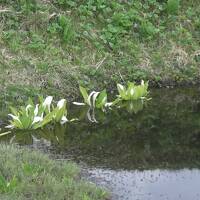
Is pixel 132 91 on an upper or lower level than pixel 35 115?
upper

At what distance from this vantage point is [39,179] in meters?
6.81

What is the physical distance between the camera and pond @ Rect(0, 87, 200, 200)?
7.30 meters

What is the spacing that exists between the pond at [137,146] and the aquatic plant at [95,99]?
0.17 meters

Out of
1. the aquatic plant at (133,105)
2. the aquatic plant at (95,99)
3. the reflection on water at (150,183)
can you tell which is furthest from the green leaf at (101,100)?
the reflection on water at (150,183)

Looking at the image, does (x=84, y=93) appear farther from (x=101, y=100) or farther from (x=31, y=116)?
(x=31, y=116)

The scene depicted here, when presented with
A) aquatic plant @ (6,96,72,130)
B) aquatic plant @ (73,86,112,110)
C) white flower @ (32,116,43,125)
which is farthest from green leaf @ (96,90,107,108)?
white flower @ (32,116,43,125)

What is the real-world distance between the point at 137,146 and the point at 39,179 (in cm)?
227

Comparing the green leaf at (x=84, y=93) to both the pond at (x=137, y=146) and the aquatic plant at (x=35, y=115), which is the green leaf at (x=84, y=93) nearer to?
the pond at (x=137, y=146)

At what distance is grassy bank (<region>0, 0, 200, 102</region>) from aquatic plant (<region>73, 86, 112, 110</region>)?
61 cm

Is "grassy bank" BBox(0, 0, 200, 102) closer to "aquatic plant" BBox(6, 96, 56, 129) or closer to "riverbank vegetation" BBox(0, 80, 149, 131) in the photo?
"riverbank vegetation" BBox(0, 80, 149, 131)

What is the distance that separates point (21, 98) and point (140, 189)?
11.7 feet

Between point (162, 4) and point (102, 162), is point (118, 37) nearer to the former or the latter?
point (162, 4)

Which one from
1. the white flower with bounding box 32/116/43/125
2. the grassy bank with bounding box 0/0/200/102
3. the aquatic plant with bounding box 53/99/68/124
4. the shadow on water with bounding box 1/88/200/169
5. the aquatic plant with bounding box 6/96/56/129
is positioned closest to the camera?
the shadow on water with bounding box 1/88/200/169

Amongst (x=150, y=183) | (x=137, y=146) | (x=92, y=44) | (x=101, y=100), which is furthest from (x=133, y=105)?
(x=150, y=183)
